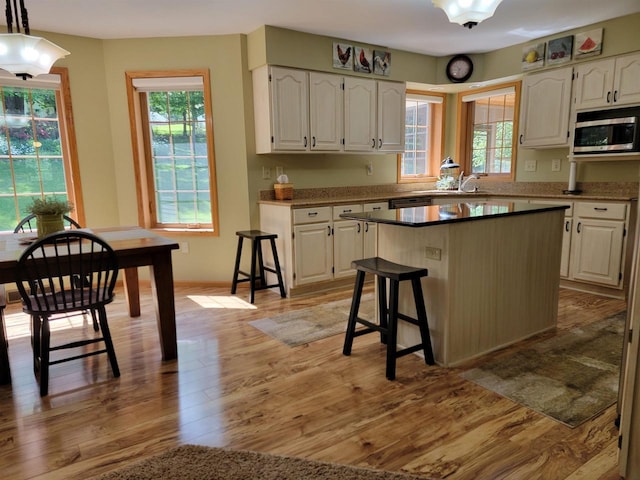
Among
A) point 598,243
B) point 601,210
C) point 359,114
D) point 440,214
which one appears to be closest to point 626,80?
point 601,210

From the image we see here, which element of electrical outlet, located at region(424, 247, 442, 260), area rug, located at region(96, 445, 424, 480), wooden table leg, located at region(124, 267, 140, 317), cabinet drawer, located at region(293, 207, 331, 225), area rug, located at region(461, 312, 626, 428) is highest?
cabinet drawer, located at region(293, 207, 331, 225)

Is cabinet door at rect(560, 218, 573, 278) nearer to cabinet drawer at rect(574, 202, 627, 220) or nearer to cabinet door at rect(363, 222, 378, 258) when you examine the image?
cabinet drawer at rect(574, 202, 627, 220)

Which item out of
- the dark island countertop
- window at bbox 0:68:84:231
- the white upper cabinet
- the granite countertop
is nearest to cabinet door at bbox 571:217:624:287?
the granite countertop

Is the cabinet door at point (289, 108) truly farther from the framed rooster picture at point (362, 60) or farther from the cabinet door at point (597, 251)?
the cabinet door at point (597, 251)

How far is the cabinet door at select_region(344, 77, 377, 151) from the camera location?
4.50m

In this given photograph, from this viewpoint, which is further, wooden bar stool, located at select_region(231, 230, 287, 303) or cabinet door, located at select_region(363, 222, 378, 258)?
cabinet door, located at select_region(363, 222, 378, 258)

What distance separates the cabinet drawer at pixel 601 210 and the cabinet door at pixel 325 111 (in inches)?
95.1

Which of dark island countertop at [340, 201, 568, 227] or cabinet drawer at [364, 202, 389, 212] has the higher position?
dark island countertop at [340, 201, 568, 227]

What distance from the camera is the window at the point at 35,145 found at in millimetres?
3896

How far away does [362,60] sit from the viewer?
457 cm

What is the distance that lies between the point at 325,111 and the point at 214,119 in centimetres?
113

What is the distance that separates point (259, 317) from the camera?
11.5ft

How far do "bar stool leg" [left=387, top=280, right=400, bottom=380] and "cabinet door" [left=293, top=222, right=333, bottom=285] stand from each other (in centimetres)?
173

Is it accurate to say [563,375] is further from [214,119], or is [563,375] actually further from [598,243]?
[214,119]
